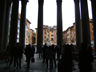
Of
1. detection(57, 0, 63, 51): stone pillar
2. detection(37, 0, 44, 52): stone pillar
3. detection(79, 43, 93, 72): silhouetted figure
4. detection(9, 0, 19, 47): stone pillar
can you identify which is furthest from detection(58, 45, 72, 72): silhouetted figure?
detection(37, 0, 44, 52): stone pillar

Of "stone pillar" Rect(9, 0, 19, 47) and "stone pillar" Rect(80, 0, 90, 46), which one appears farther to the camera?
"stone pillar" Rect(80, 0, 90, 46)

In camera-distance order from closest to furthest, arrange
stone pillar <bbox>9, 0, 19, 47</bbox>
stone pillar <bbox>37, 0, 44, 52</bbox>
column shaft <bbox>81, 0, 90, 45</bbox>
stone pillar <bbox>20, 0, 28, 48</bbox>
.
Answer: stone pillar <bbox>9, 0, 19, 47</bbox> → column shaft <bbox>81, 0, 90, 45</bbox> → stone pillar <bbox>20, 0, 28, 48</bbox> → stone pillar <bbox>37, 0, 44, 52</bbox>

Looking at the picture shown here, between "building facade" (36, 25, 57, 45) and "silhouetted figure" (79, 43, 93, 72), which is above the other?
"building facade" (36, 25, 57, 45)

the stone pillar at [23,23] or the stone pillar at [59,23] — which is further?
the stone pillar at [23,23]

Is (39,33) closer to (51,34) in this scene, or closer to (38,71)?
(38,71)

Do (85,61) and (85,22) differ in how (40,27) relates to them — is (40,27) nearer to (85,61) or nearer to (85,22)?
(85,22)

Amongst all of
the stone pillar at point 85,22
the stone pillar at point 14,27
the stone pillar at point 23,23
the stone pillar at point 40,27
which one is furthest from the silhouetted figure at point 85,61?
the stone pillar at point 23,23

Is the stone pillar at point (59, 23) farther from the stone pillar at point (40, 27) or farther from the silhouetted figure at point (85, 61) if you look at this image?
the silhouetted figure at point (85, 61)

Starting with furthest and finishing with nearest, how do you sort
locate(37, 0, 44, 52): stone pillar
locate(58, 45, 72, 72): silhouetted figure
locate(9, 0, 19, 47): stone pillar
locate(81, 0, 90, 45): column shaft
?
1. locate(37, 0, 44, 52): stone pillar
2. locate(81, 0, 90, 45): column shaft
3. locate(9, 0, 19, 47): stone pillar
4. locate(58, 45, 72, 72): silhouetted figure

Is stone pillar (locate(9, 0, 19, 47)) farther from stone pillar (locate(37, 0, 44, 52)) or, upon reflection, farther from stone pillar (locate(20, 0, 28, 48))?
stone pillar (locate(37, 0, 44, 52))

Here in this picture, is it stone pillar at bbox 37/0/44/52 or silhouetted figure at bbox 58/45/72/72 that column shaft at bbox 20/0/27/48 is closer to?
stone pillar at bbox 37/0/44/52

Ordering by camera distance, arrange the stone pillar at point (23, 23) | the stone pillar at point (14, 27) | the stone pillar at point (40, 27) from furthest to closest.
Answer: the stone pillar at point (40, 27), the stone pillar at point (23, 23), the stone pillar at point (14, 27)

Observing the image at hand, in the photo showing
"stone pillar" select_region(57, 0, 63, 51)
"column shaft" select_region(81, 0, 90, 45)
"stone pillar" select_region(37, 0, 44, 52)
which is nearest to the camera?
"column shaft" select_region(81, 0, 90, 45)

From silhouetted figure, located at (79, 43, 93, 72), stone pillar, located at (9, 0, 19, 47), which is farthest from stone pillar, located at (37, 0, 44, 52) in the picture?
silhouetted figure, located at (79, 43, 93, 72)
